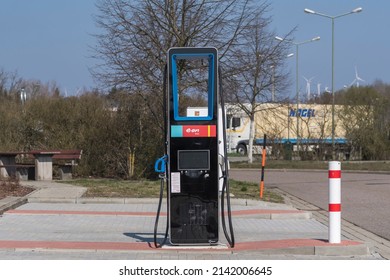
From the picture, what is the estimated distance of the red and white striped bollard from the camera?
29.1ft

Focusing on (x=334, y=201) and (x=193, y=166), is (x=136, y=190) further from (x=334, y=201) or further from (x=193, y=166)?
(x=334, y=201)

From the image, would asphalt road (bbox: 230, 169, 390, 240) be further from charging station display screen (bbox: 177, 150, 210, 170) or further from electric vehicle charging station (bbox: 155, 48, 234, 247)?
charging station display screen (bbox: 177, 150, 210, 170)

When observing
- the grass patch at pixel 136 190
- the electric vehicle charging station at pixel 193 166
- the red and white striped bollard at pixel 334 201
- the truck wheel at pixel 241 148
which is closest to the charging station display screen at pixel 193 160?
the electric vehicle charging station at pixel 193 166

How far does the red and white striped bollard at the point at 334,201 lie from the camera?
8.88 m

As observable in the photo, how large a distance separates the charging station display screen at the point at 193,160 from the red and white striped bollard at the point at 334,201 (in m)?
1.80

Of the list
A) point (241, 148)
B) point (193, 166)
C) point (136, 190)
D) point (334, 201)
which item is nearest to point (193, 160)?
point (193, 166)

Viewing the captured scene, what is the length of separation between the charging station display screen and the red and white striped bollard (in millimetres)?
1801

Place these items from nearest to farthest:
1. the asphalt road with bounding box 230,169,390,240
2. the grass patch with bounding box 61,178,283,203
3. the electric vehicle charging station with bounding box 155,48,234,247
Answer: the electric vehicle charging station with bounding box 155,48,234,247
the asphalt road with bounding box 230,169,390,240
the grass patch with bounding box 61,178,283,203

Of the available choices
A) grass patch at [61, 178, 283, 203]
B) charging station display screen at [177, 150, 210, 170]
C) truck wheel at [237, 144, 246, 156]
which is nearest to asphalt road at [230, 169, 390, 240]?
grass patch at [61, 178, 283, 203]

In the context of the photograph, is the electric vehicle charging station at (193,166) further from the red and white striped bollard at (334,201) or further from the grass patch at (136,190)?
the grass patch at (136,190)
